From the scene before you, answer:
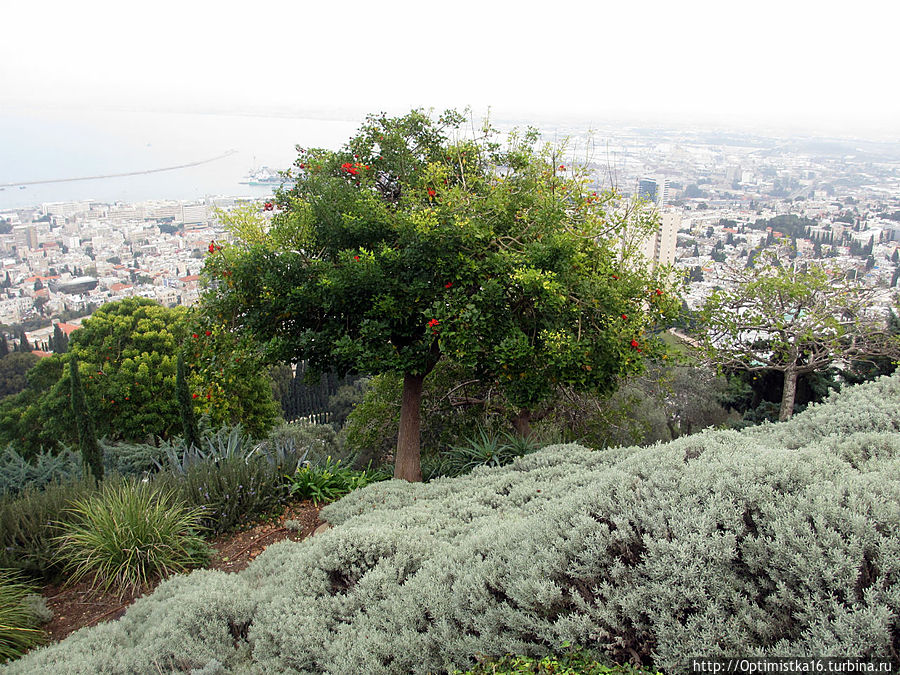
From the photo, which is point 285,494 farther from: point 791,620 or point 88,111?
point 88,111

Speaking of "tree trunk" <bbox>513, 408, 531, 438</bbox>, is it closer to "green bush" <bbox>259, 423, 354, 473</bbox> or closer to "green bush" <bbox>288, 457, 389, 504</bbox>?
"green bush" <bbox>288, 457, 389, 504</bbox>

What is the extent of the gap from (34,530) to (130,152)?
181 metres

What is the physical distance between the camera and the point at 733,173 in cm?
4088

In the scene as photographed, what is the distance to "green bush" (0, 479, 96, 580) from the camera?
4.49m

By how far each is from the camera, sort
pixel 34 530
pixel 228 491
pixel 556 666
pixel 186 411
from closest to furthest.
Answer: pixel 556 666 → pixel 34 530 → pixel 228 491 → pixel 186 411

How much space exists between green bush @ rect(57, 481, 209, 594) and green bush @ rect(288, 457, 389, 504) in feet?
4.07

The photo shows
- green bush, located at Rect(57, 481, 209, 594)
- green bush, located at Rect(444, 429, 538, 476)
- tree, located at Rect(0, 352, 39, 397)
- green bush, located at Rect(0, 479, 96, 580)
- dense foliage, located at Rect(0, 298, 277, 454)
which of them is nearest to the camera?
green bush, located at Rect(57, 481, 209, 594)

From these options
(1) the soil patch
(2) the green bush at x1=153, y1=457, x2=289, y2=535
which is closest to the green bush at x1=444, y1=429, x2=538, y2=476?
(1) the soil patch

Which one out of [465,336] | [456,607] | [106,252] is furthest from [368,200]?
[106,252]

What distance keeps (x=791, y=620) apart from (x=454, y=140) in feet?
20.5

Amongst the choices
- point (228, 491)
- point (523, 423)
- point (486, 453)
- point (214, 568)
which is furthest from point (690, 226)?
point (214, 568)

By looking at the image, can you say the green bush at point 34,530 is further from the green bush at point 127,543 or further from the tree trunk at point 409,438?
the tree trunk at point 409,438

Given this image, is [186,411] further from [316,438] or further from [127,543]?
[316,438]

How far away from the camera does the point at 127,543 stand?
4359mm
